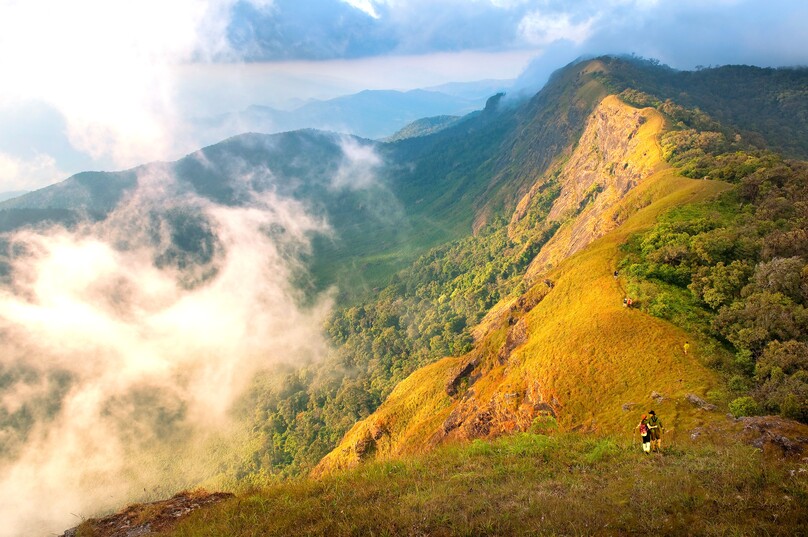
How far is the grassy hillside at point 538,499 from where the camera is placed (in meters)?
12.0

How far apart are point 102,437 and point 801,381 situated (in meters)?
199

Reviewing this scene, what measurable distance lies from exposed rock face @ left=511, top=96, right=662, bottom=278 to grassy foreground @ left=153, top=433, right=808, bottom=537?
7235cm

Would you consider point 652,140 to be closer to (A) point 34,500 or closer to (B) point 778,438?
(B) point 778,438

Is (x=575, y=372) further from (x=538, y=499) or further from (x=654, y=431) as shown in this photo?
(x=538, y=499)

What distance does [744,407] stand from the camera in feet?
83.7

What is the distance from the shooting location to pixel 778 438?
60.6 feet

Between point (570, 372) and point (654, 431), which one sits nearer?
point (654, 431)

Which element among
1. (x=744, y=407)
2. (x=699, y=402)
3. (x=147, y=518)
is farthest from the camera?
(x=699, y=402)

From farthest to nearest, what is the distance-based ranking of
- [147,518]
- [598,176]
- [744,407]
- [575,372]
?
[598,176], [575,372], [744,407], [147,518]

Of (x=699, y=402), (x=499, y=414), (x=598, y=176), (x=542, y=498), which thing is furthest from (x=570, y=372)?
(x=598, y=176)

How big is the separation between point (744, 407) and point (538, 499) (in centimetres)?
1968

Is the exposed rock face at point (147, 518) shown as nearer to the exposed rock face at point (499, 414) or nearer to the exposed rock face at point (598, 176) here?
the exposed rock face at point (499, 414)

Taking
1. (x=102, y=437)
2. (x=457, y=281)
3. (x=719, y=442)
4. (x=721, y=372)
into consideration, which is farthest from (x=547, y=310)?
(x=102, y=437)

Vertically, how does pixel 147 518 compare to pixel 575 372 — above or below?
above
